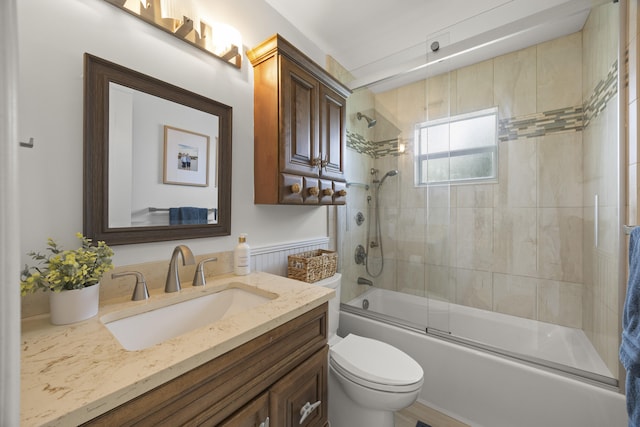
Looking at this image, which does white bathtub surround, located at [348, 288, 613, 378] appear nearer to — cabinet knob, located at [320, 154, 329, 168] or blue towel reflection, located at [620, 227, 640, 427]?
blue towel reflection, located at [620, 227, 640, 427]

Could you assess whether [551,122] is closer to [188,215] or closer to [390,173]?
[390,173]

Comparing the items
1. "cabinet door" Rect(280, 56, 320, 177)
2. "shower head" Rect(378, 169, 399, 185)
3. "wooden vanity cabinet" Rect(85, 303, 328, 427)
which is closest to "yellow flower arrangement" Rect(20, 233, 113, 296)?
"wooden vanity cabinet" Rect(85, 303, 328, 427)

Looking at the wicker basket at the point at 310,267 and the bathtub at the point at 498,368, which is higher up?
the wicker basket at the point at 310,267

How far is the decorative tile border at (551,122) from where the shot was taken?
4.86ft

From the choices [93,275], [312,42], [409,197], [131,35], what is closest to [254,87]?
[131,35]

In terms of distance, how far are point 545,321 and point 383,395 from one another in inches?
62.7

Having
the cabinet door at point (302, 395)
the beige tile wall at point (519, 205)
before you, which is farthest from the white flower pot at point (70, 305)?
the beige tile wall at point (519, 205)

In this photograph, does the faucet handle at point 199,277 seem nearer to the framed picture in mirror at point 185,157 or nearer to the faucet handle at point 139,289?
the faucet handle at point 139,289

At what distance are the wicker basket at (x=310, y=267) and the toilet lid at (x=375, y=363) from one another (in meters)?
0.40

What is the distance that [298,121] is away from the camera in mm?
1432

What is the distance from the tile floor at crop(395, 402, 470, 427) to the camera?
143 centimetres

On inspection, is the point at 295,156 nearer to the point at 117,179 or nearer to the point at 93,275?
the point at 117,179

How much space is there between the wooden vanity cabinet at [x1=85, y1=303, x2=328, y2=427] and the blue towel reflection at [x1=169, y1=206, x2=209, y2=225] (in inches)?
26.7

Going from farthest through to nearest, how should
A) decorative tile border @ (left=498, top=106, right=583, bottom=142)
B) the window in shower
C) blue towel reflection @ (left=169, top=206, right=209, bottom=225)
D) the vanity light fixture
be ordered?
the window in shower < decorative tile border @ (left=498, top=106, right=583, bottom=142) < blue towel reflection @ (left=169, top=206, right=209, bottom=225) < the vanity light fixture
